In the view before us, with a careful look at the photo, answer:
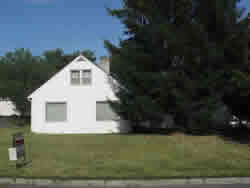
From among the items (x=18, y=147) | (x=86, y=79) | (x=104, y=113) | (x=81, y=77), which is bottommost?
(x=18, y=147)

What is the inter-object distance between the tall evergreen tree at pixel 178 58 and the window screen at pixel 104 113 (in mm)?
2756

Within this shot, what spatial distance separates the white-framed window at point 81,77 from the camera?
65.0 feet

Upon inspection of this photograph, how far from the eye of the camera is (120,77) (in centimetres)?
1694

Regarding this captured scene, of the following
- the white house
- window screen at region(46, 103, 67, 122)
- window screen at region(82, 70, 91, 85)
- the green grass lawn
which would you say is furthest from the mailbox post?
window screen at region(82, 70, 91, 85)

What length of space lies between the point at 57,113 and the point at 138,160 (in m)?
11.4

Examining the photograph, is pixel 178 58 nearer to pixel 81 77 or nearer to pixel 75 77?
pixel 81 77

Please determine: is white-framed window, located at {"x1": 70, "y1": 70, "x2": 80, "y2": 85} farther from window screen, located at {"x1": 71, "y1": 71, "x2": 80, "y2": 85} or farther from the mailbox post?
the mailbox post

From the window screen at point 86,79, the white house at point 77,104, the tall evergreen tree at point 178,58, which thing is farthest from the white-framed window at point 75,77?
the tall evergreen tree at point 178,58

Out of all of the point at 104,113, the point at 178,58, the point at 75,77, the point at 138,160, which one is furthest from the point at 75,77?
the point at 138,160

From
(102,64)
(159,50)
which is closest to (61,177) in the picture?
(159,50)

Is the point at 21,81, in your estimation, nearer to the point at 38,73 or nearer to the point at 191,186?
the point at 38,73

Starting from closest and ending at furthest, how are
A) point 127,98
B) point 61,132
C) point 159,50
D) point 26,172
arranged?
1. point 26,172
2. point 159,50
3. point 127,98
4. point 61,132

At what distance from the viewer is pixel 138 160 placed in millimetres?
9664

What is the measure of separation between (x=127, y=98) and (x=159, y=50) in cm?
362
